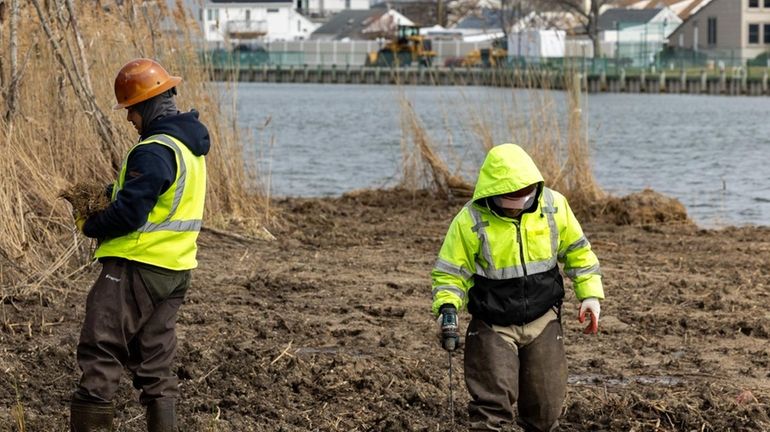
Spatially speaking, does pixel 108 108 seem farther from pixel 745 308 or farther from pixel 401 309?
pixel 745 308

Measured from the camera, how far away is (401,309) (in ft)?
29.9

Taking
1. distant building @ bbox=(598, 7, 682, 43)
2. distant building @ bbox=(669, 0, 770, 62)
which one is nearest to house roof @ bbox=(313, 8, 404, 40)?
distant building @ bbox=(598, 7, 682, 43)

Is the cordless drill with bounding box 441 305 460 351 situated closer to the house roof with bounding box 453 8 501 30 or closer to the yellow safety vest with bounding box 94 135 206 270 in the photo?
the yellow safety vest with bounding box 94 135 206 270

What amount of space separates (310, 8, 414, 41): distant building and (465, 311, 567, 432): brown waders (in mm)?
103668

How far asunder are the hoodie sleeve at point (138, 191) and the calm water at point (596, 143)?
7.85m

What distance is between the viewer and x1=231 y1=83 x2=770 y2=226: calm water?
54.2 feet

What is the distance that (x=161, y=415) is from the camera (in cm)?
586

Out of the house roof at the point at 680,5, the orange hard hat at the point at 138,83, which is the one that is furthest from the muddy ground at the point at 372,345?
the house roof at the point at 680,5

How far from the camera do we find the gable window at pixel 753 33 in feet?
260

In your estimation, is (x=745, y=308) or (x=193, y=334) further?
(x=745, y=308)

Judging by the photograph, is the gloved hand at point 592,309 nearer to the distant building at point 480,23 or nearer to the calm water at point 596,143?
the calm water at point 596,143

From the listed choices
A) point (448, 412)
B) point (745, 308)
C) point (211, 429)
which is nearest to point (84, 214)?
point (211, 429)

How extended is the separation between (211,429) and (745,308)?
452cm

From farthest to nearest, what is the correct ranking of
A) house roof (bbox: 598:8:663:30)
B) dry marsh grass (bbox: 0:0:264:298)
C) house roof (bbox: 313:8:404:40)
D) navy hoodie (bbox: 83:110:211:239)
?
house roof (bbox: 313:8:404:40) < house roof (bbox: 598:8:663:30) < dry marsh grass (bbox: 0:0:264:298) < navy hoodie (bbox: 83:110:211:239)
